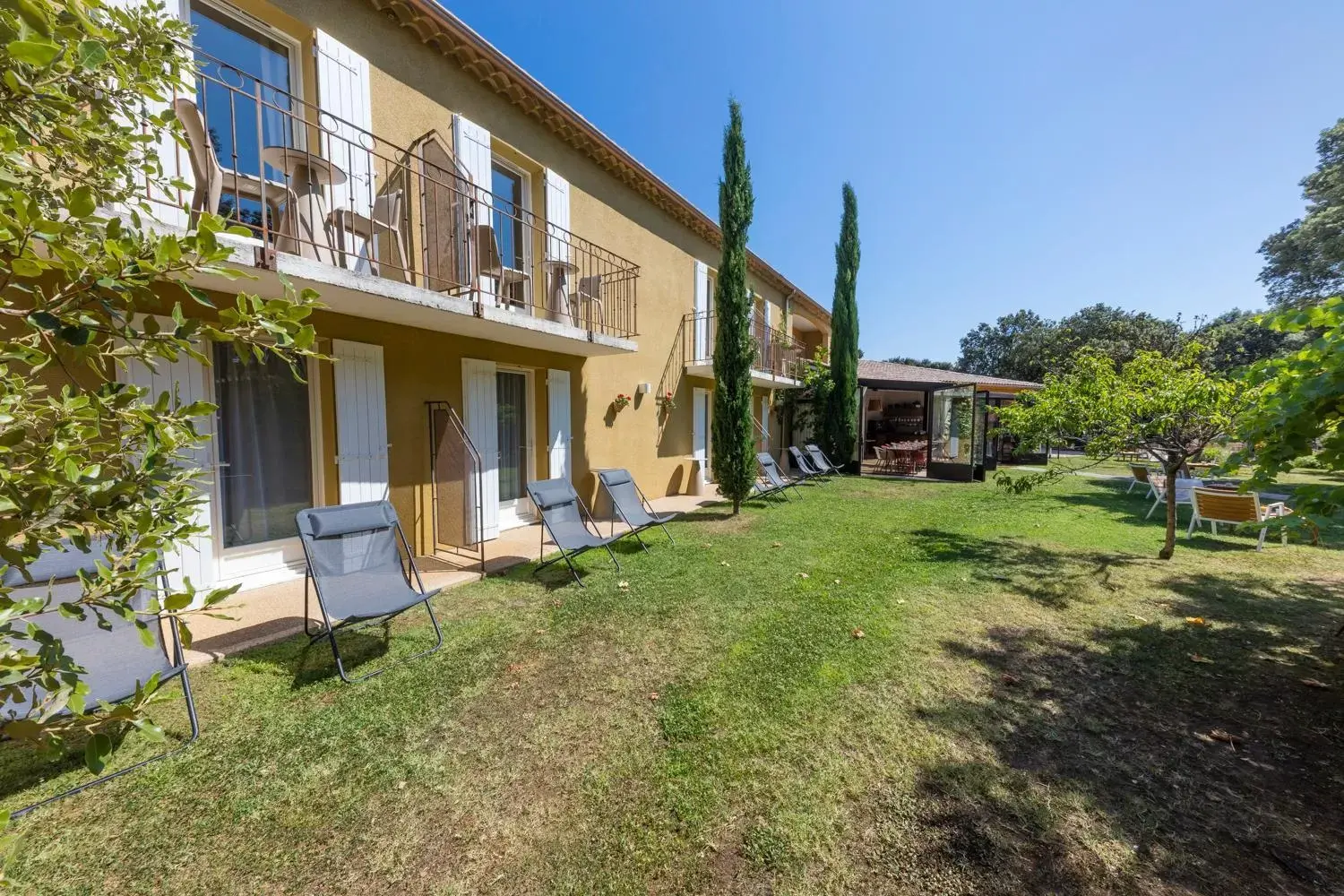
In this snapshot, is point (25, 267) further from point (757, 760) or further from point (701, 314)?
point (701, 314)

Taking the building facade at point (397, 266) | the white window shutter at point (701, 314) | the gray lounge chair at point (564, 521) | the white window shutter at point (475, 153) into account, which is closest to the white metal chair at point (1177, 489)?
the gray lounge chair at point (564, 521)

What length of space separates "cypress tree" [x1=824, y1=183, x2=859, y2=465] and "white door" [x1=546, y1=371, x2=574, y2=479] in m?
9.86

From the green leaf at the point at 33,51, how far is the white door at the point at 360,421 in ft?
16.1

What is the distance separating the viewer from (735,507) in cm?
928

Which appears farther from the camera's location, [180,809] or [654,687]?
[654,687]

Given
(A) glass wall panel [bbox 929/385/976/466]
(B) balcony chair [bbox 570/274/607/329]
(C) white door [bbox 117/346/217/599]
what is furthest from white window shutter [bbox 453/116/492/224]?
(A) glass wall panel [bbox 929/385/976/466]

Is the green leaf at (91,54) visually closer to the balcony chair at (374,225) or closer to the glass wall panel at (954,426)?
the balcony chair at (374,225)

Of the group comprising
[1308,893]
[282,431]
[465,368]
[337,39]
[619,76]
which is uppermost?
[619,76]

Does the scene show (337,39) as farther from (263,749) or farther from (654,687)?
(654,687)

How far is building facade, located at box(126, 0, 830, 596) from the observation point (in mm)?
4516

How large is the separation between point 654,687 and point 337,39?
7.04 meters

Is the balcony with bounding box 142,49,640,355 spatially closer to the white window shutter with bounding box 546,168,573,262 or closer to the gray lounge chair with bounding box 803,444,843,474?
the white window shutter with bounding box 546,168,573,262

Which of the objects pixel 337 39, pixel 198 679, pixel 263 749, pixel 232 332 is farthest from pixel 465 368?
pixel 232 332

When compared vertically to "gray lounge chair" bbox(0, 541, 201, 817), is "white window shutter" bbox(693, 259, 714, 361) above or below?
above
